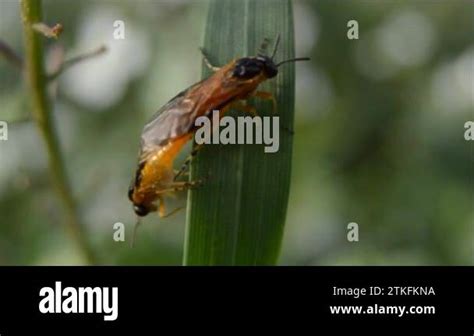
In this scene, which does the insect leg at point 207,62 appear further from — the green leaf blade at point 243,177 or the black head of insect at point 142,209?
the black head of insect at point 142,209

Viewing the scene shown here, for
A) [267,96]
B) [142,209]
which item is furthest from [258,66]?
[142,209]

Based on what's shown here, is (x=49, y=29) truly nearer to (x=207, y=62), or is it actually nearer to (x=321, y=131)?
(x=207, y=62)

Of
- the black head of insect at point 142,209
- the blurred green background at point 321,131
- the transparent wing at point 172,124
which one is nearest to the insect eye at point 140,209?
the black head of insect at point 142,209

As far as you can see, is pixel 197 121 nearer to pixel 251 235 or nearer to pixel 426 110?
pixel 251 235

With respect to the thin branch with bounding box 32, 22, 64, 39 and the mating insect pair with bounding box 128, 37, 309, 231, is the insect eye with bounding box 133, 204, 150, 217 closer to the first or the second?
the mating insect pair with bounding box 128, 37, 309, 231

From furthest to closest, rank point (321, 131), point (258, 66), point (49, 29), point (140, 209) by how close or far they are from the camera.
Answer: point (321, 131) → point (140, 209) → point (258, 66) → point (49, 29)

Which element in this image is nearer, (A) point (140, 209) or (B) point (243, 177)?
(B) point (243, 177)
